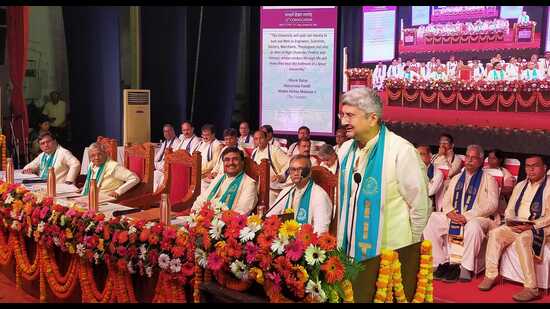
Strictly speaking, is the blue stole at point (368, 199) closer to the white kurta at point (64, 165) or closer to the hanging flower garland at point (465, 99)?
the white kurta at point (64, 165)

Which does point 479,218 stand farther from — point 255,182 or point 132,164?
point 132,164

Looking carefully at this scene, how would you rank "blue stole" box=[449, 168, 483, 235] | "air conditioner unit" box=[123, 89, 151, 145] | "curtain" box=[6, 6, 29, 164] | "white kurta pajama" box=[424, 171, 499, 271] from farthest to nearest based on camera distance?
"curtain" box=[6, 6, 29, 164] < "air conditioner unit" box=[123, 89, 151, 145] < "blue stole" box=[449, 168, 483, 235] < "white kurta pajama" box=[424, 171, 499, 271]

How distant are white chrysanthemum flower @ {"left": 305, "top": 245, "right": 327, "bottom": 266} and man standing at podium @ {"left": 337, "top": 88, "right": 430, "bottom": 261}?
22.8 inches

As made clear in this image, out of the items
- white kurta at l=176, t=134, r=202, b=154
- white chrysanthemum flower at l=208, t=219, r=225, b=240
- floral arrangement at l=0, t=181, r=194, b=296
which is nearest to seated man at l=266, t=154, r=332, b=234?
floral arrangement at l=0, t=181, r=194, b=296

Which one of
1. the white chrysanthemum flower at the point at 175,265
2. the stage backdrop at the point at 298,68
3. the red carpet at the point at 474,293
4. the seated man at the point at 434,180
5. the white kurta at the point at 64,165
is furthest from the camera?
the stage backdrop at the point at 298,68

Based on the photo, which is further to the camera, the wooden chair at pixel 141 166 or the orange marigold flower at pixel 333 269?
the wooden chair at pixel 141 166

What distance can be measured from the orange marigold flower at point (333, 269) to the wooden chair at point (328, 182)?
166 centimetres

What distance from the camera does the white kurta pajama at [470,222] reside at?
4.87 m

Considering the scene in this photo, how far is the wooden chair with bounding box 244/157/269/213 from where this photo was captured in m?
4.65

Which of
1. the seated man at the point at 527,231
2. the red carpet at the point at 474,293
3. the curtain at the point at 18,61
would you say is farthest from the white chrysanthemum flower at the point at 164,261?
the curtain at the point at 18,61

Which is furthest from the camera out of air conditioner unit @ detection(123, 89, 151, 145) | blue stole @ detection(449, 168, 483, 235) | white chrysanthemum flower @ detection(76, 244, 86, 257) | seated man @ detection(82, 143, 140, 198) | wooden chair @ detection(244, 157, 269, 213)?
air conditioner unit @ detection(123, 89, 151, 145)

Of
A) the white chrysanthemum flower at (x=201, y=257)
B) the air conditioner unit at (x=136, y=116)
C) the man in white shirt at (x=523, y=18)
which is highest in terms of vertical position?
the man in white shirt at (x=523, y=18)

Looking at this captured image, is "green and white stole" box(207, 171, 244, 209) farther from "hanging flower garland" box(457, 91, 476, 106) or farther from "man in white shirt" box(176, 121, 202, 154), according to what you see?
"man in white shirt" box(176, 121, 202, 154)
